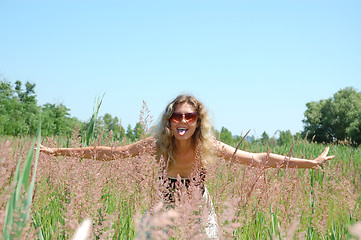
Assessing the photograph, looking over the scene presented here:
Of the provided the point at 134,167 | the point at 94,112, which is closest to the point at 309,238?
the point at 134,167

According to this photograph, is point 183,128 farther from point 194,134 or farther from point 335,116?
point 335,116

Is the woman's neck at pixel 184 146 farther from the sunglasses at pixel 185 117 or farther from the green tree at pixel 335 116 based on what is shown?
the green tree at pixel 335 116

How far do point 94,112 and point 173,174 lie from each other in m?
1.30

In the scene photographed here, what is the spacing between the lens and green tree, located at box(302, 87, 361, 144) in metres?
42.9

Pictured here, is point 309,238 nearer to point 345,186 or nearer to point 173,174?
point 345,186

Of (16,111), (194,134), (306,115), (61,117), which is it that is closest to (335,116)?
(306,115)

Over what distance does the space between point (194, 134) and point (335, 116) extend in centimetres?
4564

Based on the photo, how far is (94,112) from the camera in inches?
157

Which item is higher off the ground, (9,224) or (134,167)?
(134,167)

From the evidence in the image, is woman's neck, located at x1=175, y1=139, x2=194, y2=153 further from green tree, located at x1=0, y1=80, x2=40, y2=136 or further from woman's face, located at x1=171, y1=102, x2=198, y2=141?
green tree, located at x1=0, y1=80, x2=40, y2=136

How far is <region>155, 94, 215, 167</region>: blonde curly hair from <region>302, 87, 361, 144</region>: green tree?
40.4 meters

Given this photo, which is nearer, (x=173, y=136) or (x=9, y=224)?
(x=9, y=224)

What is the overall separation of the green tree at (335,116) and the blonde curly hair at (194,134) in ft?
133

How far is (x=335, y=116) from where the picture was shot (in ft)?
145
